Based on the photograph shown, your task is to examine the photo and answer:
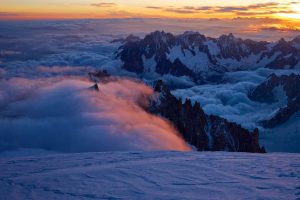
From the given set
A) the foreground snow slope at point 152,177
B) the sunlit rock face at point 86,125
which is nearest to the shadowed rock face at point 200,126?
the sunlit rock face at point 86,125

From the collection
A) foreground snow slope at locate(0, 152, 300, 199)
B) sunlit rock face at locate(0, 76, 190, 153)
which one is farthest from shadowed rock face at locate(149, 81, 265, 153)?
foreground snow slope at locate(0, 152, 300, 199)

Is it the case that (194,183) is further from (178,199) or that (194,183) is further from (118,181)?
(118,181)

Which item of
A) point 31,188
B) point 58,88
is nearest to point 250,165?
point 31,188

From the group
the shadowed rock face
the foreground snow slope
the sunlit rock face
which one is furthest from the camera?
the shadowed rock face

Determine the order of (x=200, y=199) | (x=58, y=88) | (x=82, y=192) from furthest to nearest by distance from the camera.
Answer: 1. (x=58, y=88)
2. (x=82, y=192)
3. (x=200, y=199)

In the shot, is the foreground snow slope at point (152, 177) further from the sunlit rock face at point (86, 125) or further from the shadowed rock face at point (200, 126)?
the shadowed rock face at point (200, 126)

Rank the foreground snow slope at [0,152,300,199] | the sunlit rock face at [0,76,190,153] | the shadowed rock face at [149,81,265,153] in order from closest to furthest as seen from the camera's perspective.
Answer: the foreground snow slope at [0,152,300,199], the sunlit rock face at [0,76,190,153], the shadowed rock face at [149,81,265,153]

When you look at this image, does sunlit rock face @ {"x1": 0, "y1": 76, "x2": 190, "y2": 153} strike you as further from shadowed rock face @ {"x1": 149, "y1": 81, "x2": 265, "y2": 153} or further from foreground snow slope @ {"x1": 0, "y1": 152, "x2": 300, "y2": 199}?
foreground snow slope @ {"x1": 0, "y1": 152, "x2": 300, "y2": 199}
